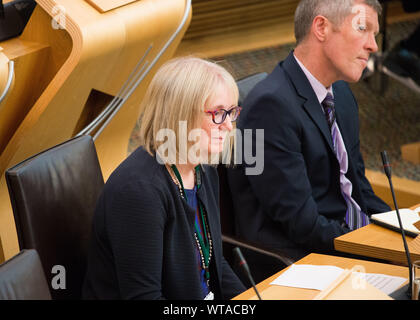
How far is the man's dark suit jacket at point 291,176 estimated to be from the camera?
231 centimetres

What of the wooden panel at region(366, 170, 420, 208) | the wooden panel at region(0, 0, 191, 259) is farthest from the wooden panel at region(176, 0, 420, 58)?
the wooden panel at region(0, 0, 191, 259)

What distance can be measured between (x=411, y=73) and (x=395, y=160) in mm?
572

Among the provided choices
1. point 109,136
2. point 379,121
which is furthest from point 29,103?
point 379,121

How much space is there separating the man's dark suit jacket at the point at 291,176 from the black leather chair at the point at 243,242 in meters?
0.03

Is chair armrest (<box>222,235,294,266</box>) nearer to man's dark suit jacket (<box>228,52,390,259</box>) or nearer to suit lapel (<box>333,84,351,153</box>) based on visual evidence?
man's dark suit jacket (<box>228,52,390,259</box>)

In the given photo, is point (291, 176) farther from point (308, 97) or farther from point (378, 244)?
point (378, 244)

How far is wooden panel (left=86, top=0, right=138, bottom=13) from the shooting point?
7.99 ft

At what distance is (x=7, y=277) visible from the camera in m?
1.28

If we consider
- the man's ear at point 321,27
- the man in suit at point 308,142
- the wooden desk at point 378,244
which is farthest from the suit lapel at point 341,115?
the wooden desk at point 378,244

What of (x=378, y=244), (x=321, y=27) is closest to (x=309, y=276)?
(x=378, y=244)

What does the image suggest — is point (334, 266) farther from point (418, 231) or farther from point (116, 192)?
point (116, 192)

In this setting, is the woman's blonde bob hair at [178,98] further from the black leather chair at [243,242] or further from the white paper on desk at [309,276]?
the black leather chair at [243,242]

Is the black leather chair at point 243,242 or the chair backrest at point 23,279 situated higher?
the chair backrest at point 23,279

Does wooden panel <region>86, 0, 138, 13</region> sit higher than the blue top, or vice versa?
wooden panel <region>86, 0, 138, 13</region>
